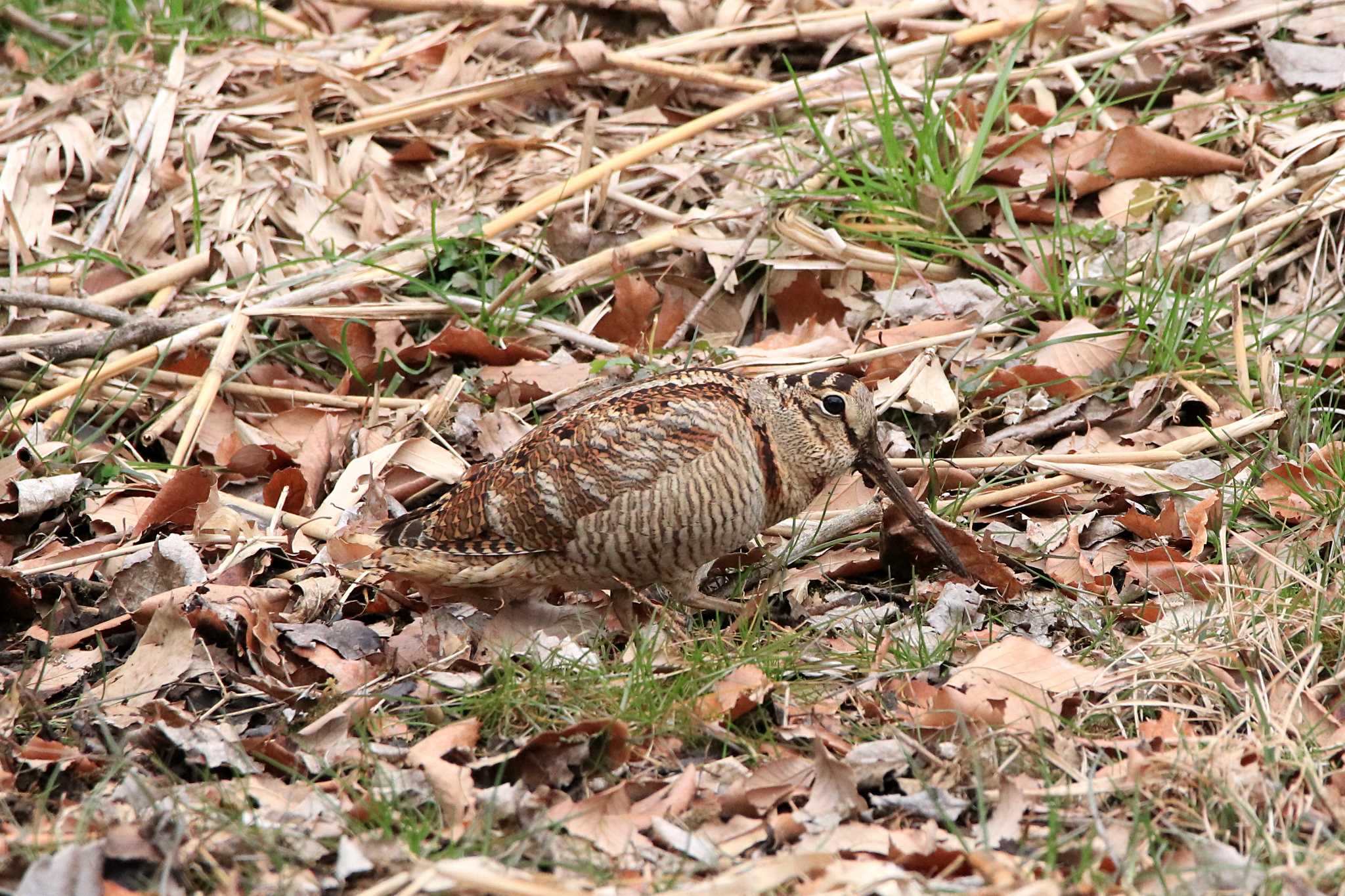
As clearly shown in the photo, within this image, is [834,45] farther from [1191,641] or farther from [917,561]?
[1191,641]

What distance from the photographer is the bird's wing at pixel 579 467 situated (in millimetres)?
4176

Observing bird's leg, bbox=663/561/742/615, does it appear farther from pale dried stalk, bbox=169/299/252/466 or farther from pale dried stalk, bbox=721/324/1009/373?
pale dried stalk, bbox=169/299/252/466

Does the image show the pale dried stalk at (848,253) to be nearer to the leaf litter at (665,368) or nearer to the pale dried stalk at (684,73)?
the leaf litter at (665,368)

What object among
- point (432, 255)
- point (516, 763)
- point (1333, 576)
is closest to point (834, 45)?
point (432, 255)

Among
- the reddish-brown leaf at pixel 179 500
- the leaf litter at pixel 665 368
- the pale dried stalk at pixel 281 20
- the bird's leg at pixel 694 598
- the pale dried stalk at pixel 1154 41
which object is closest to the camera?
the leaf litter at pixel 665 368

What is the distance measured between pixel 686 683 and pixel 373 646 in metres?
1.04

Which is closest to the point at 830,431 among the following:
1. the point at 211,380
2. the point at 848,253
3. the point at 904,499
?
the point at 904,499

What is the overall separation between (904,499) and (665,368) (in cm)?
133

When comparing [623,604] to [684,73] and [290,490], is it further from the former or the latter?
[684,73]

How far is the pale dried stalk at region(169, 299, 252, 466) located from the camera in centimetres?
519

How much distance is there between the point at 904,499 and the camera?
14.6 ft

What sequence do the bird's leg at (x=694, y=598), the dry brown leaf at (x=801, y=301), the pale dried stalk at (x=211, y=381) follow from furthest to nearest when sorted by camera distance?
the dry brown leaf at (x=801, y=301)
the pale dried stalk at (x=211, y=381)
the bird's leg at (x=694, y=598)

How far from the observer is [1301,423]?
487 cm

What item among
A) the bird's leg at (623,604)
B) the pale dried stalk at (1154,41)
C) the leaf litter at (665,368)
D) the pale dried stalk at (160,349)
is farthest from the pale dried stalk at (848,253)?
the bird's leg at (623,604)
